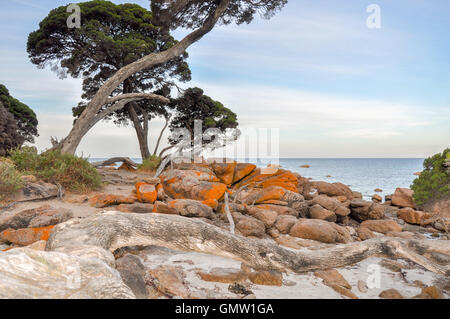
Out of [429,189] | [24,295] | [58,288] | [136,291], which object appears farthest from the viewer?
[429,189]

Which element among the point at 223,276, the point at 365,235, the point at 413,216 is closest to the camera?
the point at 223,276

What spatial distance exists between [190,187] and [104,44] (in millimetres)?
10363

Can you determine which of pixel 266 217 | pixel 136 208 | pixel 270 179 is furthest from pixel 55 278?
pixel 270 179

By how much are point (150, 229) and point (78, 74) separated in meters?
17.1

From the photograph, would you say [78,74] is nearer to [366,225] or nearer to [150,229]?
[150,229]

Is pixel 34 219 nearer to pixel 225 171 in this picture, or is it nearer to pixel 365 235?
pixel 365 235

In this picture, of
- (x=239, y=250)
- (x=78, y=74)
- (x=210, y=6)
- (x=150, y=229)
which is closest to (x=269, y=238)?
(x=239, y=250)

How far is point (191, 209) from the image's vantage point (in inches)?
250

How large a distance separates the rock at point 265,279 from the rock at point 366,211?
6.98 metres

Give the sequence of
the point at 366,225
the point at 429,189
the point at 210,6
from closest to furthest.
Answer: the point at 366,225 < the point at 429,189 < the point at 210,6

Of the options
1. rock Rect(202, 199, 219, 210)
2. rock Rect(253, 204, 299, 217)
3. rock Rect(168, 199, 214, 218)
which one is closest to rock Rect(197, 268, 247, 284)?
rock Rect(168, 199, 214, 218)
